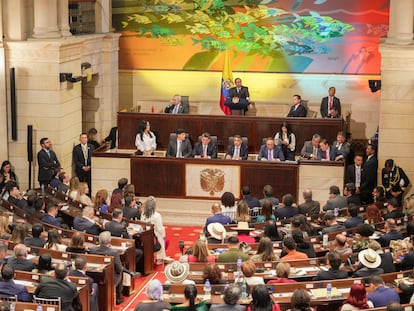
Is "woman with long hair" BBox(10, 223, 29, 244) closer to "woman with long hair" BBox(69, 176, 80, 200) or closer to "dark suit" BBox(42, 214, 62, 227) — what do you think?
"dark suit" BBox(42, 214, 62, 227)

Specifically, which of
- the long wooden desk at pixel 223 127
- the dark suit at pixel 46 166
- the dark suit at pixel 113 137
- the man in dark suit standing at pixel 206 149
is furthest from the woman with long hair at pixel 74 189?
the dark suit at pixel 113 137

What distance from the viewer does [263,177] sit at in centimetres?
1850

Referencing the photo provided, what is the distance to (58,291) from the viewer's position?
1095cm

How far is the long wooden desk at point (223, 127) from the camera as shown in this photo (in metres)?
19.8

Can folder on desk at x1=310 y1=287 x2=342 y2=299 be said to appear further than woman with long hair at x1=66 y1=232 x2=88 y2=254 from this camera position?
No

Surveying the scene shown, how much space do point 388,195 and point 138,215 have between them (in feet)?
18.7

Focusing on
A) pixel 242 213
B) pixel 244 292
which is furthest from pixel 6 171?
pixel 244 292

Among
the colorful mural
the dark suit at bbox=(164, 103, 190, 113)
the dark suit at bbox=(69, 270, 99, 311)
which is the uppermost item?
the colorful mural

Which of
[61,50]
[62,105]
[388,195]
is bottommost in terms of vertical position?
[388,195]

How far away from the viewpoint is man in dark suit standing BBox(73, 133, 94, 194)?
19.5 metres

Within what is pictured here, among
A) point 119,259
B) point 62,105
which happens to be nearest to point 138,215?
point 119,259

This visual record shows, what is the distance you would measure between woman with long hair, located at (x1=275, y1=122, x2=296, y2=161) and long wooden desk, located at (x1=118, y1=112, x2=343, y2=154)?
0.25 metres

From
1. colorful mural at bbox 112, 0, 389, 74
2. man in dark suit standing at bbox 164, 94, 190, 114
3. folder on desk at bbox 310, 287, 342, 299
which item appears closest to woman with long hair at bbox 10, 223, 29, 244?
folder on desk at bbox 310, 287, 342, 299

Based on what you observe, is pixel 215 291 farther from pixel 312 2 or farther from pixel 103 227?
pixel 312 2
